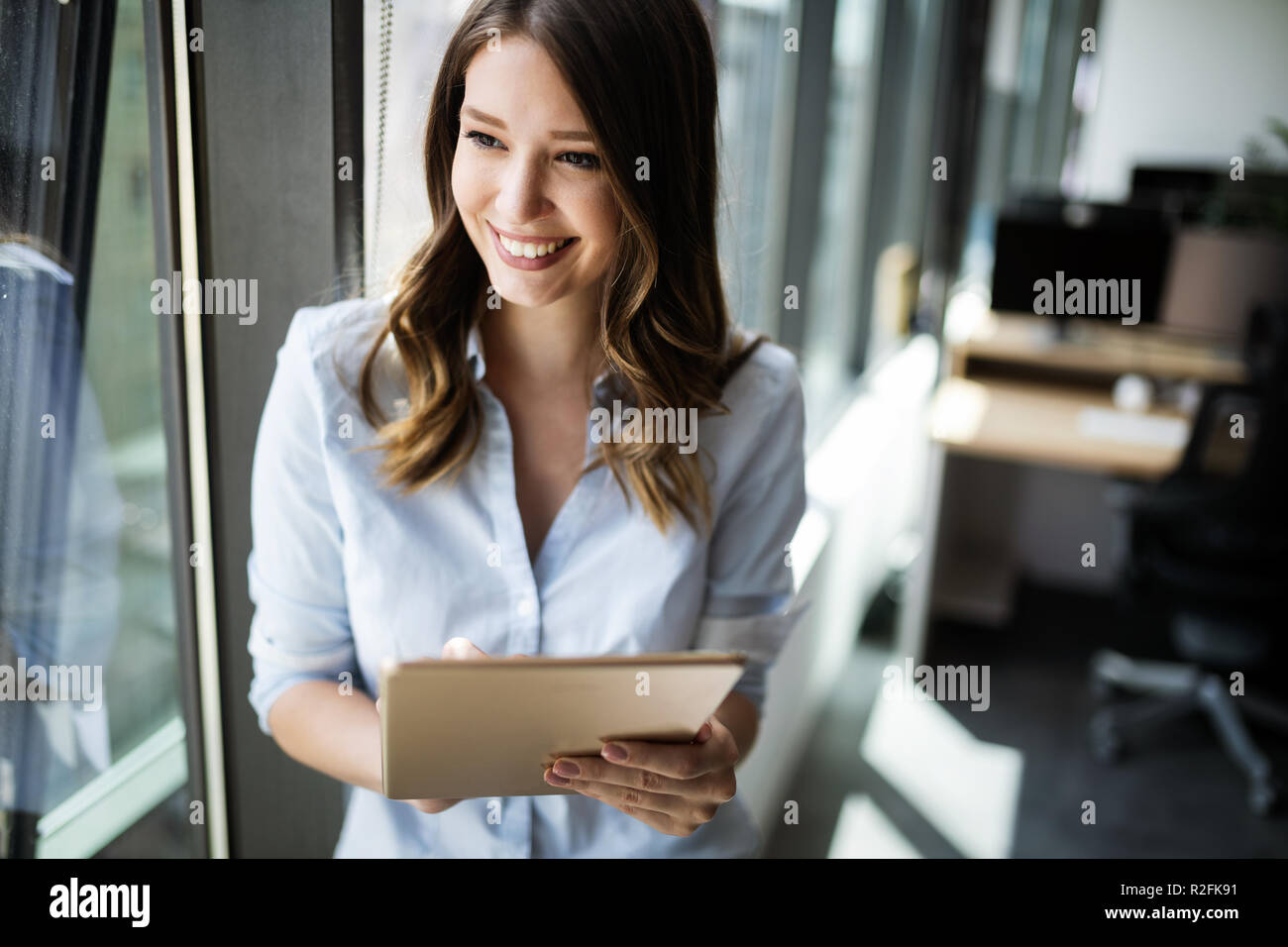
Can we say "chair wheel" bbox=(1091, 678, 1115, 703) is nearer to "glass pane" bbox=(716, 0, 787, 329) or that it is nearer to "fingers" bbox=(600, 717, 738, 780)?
"glass pane" bbox=(716, 0, 787, 329)

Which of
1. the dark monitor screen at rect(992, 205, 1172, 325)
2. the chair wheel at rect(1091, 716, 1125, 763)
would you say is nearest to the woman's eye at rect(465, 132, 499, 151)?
the chair wheel at rect(1091, 716, 1125, 763)

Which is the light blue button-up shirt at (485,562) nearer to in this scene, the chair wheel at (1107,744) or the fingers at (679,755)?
the fingers at (679,755)

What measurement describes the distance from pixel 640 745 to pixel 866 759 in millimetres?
1868

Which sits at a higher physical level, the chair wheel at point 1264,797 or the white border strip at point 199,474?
the white border strip at point 199,474

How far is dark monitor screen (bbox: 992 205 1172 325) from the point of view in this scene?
3.28 meters

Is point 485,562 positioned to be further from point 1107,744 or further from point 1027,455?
point 1107,744

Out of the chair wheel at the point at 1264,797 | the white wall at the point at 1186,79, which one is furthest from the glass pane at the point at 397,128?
the white wall at the point at 1186,79

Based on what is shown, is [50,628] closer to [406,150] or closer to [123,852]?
[123,852]

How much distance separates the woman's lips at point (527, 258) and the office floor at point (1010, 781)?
5.38 feet

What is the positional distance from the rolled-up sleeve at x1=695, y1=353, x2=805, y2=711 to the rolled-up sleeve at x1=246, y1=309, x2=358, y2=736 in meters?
0.38

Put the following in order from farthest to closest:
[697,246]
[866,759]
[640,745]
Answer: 1. [866,759]
2. [697,246]
3. [640,745]

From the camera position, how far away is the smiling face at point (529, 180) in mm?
853
